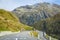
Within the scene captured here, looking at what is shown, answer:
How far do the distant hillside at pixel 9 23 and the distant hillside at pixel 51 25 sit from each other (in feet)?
1.59

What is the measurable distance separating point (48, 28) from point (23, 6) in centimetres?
142

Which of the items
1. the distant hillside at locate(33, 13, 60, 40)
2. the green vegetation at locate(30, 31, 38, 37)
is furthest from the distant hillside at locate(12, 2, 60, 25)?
the green vegetation at locate(30, 31, 38, 37)

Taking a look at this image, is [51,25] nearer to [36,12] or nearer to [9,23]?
[36,12]

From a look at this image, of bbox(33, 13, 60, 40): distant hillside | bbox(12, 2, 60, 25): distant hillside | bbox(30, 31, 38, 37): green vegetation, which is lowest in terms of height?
bbox(30, 31, 38, 37): green vegetation

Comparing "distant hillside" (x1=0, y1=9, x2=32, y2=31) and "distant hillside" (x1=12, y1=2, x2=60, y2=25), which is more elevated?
"distant hillside" (x1=12, y1=2, x2=60, y2=25)

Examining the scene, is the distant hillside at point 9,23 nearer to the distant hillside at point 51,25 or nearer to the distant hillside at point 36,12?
the distant hillside at point 36,12

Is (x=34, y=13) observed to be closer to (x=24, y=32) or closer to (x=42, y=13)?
(x=42, y=13)

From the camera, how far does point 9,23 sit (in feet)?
55.4

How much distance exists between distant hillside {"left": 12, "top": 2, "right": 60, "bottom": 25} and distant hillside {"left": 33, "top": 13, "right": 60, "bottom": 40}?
7.0 inches

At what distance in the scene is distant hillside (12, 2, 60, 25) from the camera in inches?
634

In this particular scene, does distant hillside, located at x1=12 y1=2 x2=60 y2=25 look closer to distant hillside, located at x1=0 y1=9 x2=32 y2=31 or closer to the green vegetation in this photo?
distant hillside, located at x1=0 y1=9 x2=32 y2=31

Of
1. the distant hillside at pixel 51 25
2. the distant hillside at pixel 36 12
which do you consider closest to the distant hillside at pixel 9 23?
the distant hillside at pixel 36 12

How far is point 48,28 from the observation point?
1638cm

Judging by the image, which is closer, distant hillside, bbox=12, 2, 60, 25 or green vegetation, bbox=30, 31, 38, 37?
distant hillside, bbox=12, 2, 60, 25
